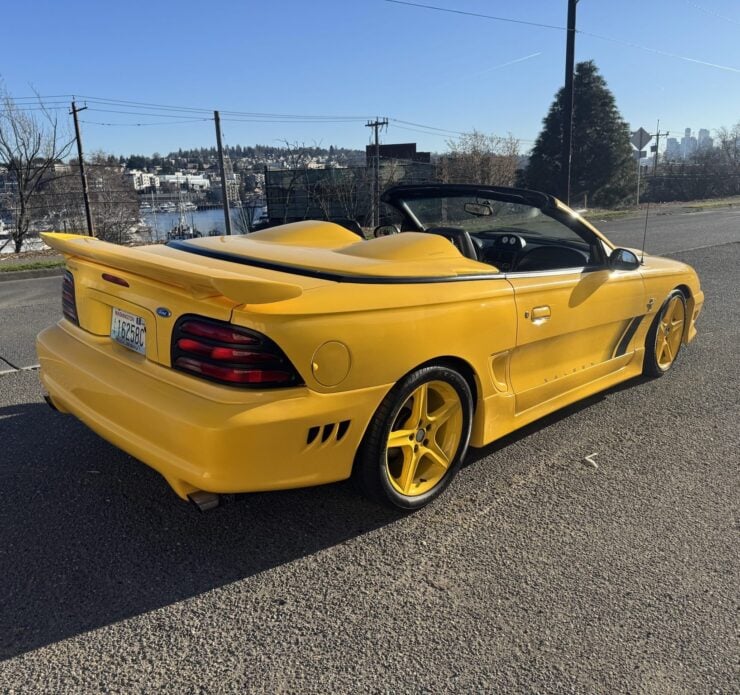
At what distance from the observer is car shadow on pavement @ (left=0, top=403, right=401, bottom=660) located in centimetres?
220

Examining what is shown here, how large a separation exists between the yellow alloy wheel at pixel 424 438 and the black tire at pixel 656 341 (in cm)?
221

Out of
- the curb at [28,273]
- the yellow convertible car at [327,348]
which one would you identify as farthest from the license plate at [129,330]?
the curb at [28,273]

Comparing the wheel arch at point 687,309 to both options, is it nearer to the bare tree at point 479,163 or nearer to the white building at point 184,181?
the bare tree at point 479,163

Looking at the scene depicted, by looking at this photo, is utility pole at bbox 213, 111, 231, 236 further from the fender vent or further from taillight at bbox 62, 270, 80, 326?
the fender vent

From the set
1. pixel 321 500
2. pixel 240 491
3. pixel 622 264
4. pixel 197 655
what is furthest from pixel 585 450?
pixel 197 655

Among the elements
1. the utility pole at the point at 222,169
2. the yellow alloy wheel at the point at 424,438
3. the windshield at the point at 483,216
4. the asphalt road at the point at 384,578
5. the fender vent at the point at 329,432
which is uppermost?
the utility pole at the point at 222,169

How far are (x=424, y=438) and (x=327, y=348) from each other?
0.79 meters

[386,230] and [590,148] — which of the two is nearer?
[386,230]

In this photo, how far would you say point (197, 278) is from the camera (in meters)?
2.16

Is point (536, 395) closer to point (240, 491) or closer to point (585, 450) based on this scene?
point (585, 450)

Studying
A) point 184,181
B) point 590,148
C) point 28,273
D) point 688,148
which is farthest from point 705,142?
point 28,273

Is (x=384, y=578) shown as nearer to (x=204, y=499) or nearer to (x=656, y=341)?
(x=204, y=499)

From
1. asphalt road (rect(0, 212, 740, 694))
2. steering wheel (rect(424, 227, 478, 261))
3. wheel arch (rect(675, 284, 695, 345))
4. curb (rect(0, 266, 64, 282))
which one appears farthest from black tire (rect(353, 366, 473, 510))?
curb (rect(0, 266, 64, 282))

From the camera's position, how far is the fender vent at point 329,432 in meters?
2.35
